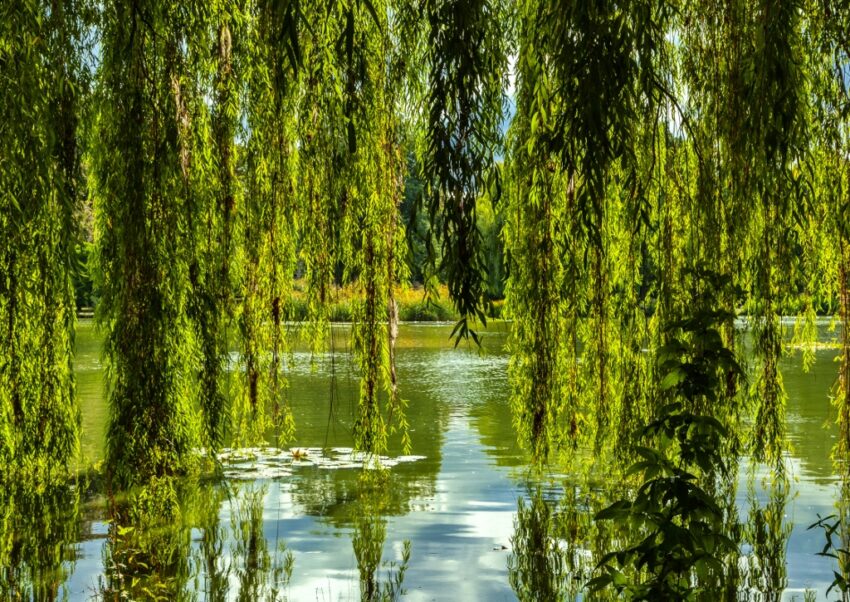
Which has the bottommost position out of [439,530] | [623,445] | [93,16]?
[439,530]

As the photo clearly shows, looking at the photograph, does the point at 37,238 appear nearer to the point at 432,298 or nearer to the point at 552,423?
the point at 432,298

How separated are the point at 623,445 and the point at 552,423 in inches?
35.3

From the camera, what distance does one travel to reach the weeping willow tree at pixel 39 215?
115 inches

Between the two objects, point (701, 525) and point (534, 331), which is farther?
point (534, 331)

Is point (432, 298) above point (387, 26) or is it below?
below

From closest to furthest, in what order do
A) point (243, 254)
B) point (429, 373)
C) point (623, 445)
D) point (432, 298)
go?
point (432, 298)
point (623, 445)
point (243, 254)
point (429, 373)

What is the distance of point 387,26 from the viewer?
15.2ft

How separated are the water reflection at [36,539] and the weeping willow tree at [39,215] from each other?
2.28ft

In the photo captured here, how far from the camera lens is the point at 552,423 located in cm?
581

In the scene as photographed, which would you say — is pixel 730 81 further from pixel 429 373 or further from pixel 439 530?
pixel 429 373

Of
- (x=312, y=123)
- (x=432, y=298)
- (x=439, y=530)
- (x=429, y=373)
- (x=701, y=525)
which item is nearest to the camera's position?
(x=701, y=525)

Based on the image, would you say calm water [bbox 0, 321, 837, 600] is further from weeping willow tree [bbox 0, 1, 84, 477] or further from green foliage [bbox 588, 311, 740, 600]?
green foliage [bbox 588, 311, 740, 600]

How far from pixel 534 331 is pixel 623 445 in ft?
2.40

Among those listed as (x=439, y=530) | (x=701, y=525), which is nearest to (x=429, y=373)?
(x=439, y=530)
